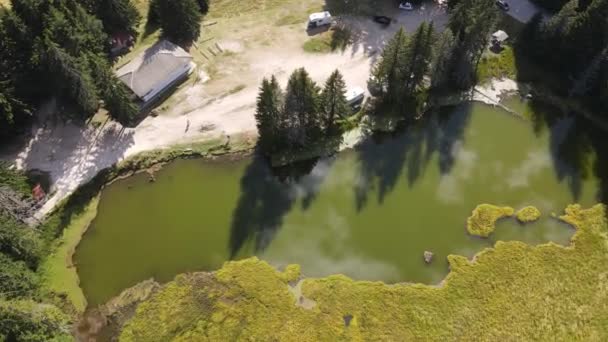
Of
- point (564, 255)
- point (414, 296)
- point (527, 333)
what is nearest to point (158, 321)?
point (414, 296)

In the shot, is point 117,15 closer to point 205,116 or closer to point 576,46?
point 205,116

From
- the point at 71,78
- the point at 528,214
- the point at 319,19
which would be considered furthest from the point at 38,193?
the point at 528,214

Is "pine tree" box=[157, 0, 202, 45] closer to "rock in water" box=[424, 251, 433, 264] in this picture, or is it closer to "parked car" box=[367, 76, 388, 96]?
"parked car" box=[367, 76, 388, 96]

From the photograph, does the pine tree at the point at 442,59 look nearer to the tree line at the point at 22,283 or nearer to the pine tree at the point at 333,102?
the pine tree at the point at 333,102

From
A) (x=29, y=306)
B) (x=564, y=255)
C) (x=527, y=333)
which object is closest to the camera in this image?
(x=29, y=306)

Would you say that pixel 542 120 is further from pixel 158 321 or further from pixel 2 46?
pixel 2 46

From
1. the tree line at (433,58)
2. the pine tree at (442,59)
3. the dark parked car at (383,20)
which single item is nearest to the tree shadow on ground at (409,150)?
the tree line at (433,58)
